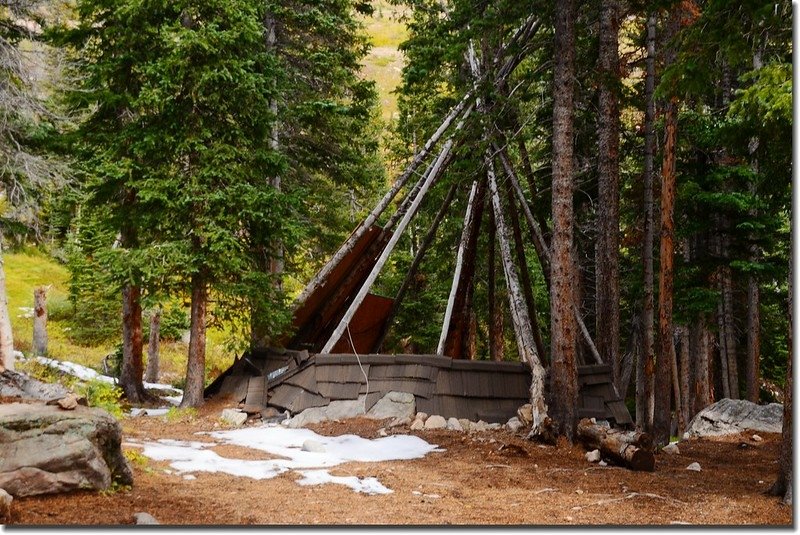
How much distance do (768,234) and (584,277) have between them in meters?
5.26

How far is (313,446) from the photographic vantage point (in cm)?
1011

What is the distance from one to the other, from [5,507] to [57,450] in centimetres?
81

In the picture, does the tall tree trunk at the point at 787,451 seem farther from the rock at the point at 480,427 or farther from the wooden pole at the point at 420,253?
the wooden pole at the point at 420,253

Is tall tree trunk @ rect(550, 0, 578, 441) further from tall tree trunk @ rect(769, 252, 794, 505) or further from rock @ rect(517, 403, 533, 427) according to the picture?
tall tree trunk @ rect(769, 252, 794, 505)

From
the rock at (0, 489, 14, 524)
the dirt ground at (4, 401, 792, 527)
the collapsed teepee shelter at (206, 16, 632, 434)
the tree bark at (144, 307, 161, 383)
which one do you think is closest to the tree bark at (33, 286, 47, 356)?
the tree bark at (144, 307, 161, 383)

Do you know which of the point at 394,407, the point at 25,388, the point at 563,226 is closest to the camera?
the point at 25,388

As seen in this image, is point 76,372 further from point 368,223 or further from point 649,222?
point 649,222

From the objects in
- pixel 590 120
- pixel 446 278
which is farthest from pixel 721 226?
pixel 446 278

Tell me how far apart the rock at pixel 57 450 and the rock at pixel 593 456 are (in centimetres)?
610

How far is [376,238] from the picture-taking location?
16.2m

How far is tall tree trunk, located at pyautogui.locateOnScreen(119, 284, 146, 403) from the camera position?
15109 millimetres

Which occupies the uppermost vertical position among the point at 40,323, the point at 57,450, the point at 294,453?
the point at 40,323

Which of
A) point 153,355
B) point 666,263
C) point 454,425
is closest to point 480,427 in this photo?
point 454,425

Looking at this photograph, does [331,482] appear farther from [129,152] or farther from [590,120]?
[590,120]
